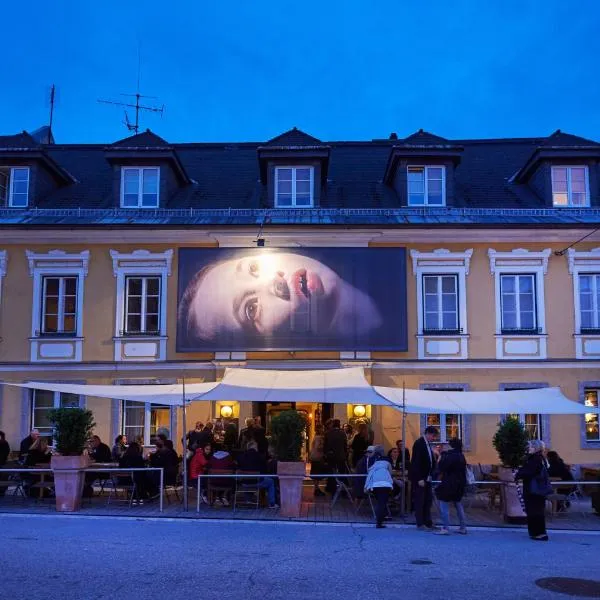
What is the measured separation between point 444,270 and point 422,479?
28.0 ft

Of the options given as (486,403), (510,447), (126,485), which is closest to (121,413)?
(126,485)

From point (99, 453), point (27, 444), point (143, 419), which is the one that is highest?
point (143, 419)

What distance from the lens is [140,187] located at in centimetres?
2102

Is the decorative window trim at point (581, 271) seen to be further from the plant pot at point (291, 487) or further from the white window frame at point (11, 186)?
the white window frame at point (11, 186)

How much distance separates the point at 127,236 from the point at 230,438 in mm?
5825

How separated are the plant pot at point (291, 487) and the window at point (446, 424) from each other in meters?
6.92

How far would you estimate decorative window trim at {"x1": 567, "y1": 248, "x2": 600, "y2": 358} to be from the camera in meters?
19.2

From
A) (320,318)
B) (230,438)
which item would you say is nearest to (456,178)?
(320,318)

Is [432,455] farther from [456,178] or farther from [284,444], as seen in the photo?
[456,178]

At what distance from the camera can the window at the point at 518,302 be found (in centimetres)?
1945

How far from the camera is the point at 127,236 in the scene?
770 inches

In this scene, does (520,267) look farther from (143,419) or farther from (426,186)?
(143,419)

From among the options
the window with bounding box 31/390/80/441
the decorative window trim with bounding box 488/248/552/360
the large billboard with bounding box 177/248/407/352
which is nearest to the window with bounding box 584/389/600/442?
the decorative window trim with bounding box 488/248/552/360

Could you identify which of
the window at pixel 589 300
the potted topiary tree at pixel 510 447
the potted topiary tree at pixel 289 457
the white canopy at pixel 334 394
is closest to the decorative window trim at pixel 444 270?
the window at pixel 589 300
